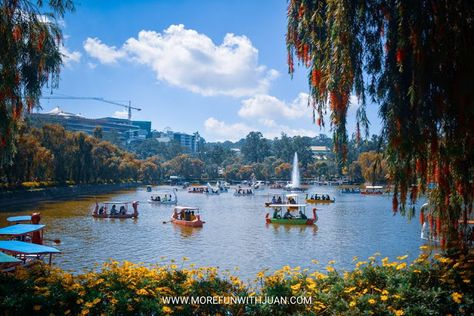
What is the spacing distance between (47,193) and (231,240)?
42.8m

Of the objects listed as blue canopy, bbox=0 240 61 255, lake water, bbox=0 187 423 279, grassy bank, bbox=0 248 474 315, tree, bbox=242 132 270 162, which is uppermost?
tree, bbox=242 132 270 162

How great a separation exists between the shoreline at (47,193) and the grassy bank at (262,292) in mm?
47045

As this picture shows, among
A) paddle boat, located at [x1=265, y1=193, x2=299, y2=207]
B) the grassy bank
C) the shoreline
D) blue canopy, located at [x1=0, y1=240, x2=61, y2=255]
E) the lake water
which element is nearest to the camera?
the grassy bank

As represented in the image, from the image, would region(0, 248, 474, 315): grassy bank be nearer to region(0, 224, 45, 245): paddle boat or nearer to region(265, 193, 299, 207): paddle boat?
region(0, 224, 45, 245): paddle boat

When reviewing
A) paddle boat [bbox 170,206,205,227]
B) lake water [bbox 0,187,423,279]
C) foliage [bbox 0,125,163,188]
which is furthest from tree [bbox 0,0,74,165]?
foliage [bbox 0,125,163,188]

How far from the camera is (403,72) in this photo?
7176 mm

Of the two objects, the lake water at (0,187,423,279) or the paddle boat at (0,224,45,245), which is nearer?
the paddle boat at (0,224,45,245)

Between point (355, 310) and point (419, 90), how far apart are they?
138 inches

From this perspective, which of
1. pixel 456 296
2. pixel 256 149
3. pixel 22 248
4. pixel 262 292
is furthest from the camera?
pixel 256 149

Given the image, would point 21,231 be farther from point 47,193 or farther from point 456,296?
point 47,193

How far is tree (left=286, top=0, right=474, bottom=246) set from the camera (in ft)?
22.0

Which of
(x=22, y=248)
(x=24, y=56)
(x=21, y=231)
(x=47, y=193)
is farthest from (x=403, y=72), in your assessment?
(x=47, y=193)

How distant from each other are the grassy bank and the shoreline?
1852 inches

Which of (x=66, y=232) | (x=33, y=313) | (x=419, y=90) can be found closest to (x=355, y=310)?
(x=419, y=90)
